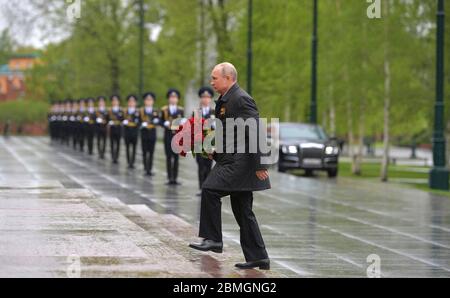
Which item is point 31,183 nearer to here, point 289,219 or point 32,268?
point 289,219

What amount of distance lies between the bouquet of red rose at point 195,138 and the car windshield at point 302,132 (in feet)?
80.9

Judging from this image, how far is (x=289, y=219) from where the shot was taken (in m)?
19.7

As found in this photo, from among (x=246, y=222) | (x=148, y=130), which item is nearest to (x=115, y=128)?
(x=148, y=130)

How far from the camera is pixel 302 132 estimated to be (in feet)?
125

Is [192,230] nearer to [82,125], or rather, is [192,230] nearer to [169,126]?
[169,126]

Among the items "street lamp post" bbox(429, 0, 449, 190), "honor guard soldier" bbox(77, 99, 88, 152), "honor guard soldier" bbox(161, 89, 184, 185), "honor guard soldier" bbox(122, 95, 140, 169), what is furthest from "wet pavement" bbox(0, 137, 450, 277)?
"honor guard soldier" bbox(77, 99, 88, 152)

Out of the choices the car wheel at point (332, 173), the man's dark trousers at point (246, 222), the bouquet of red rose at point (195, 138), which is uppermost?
the bouquet of red rose at point (195, 138)

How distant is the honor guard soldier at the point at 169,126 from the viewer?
28172mm

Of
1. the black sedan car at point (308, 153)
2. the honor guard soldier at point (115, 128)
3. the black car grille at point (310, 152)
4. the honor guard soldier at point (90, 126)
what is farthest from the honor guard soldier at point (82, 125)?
the black car grille at point (310, 152)

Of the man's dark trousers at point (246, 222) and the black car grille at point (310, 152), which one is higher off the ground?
the man's dark trousers at point (246, 222)

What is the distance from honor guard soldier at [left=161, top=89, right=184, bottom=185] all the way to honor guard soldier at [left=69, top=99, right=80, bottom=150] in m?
23.0

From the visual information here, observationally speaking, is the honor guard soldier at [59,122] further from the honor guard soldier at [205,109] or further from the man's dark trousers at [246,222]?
the man's dark trousers at [246,222]

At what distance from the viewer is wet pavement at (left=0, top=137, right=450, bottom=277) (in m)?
11.9

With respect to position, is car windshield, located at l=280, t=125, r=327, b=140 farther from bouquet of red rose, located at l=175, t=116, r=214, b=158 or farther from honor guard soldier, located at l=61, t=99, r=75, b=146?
bouquet of red rose, located at l=175, t=116, r=214, b=158
